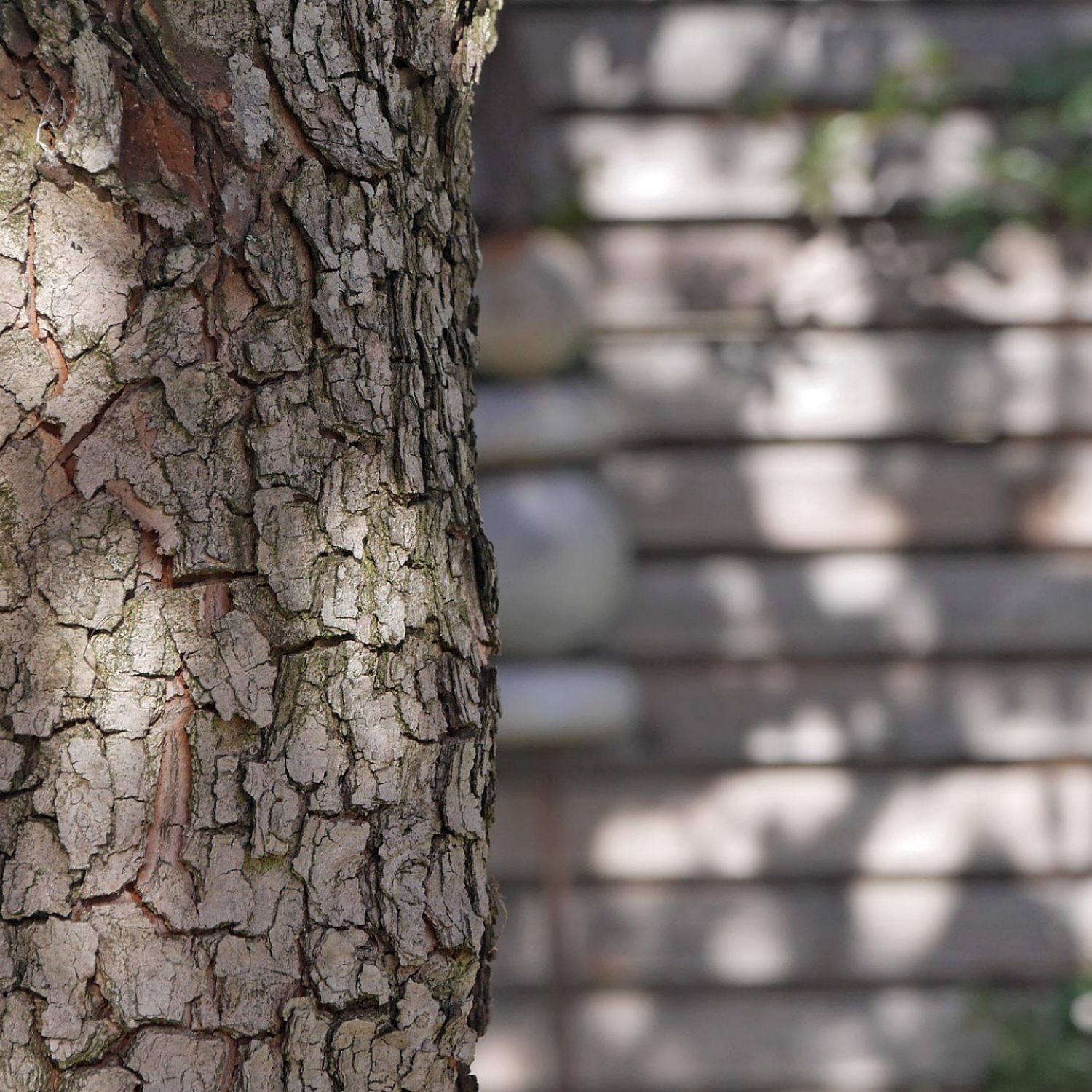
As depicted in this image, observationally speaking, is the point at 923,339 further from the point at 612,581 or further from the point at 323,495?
the point at 323,495

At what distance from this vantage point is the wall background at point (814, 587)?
2.37m

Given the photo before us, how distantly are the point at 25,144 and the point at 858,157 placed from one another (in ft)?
6.47

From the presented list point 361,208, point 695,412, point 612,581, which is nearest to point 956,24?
point 695,412

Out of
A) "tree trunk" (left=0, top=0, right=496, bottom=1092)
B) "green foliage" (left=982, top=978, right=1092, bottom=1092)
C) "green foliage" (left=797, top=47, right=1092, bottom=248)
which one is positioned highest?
"green foliage" (left=797, top=47, right=1092, bottom=248)

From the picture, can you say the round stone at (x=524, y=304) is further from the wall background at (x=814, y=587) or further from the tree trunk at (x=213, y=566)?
the tree trunk at (x=213, y=566)

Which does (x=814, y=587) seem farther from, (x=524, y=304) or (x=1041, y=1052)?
(x=1041, y=1052)

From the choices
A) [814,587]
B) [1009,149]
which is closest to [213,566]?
[814,587]

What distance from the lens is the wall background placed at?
2.37m

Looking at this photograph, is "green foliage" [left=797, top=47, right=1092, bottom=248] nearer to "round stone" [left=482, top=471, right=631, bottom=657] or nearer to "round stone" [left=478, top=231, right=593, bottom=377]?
"round stone" [left=478, top=231, right=593, bottom=377]

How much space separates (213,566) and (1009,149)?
6.98 feet

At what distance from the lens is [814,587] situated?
2.39 metres

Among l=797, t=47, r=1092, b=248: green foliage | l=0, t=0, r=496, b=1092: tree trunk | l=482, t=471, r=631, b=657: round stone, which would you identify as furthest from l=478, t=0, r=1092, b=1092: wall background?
l=0, t=0, r=496, b=1092: tree trunk

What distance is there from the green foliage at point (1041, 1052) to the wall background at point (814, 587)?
0.04 m

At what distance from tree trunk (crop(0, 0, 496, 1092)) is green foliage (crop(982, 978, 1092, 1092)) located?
1808mm
